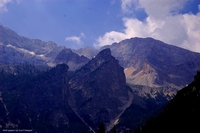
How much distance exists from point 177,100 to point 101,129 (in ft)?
241

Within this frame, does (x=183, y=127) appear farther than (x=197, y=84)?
No

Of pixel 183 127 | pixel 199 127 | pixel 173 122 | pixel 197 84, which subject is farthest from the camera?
pixel 197 84

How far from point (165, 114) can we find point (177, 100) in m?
12.9

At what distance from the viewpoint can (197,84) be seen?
629 ft

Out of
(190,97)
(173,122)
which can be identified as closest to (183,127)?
(173,122)

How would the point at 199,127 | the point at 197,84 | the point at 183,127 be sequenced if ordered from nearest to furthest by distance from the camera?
the point at 199,127, the point at 183,127, the point at 197,84

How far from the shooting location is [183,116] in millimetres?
168750

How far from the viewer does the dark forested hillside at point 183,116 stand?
155 meters

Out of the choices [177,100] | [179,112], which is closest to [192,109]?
[179,112]

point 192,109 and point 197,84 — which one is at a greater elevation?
point 197,84

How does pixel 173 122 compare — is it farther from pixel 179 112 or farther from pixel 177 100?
pixel 177 100

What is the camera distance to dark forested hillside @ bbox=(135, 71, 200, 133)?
15525 centimetres

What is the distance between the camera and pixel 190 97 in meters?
182

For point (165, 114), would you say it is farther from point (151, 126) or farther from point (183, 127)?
point (183, 127)
